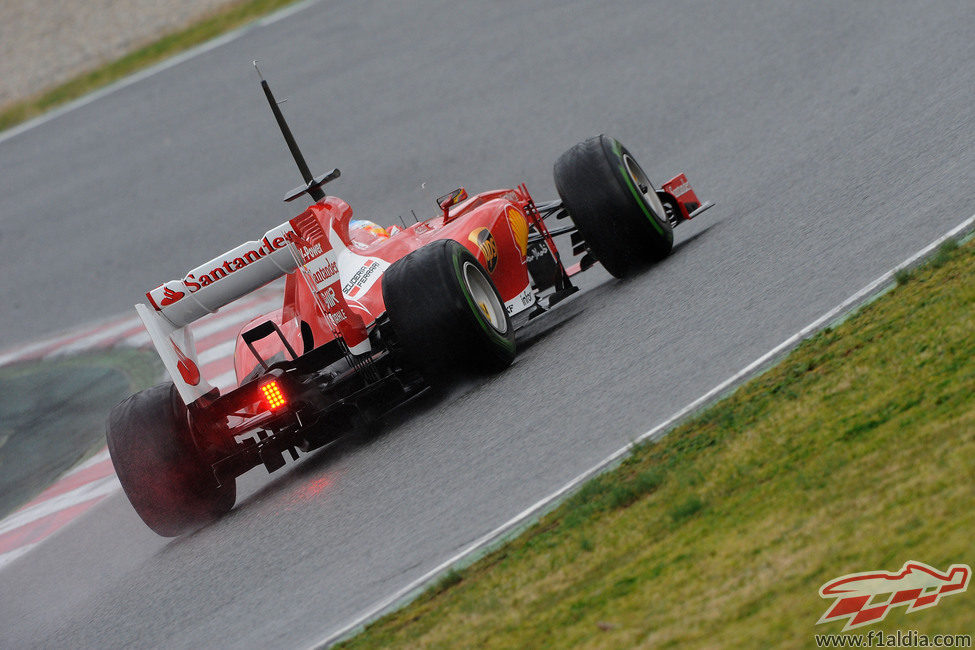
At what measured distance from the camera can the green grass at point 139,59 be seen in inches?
742

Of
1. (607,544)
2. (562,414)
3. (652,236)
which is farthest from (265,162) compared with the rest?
(607,544)

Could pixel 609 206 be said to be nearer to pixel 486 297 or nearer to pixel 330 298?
pixel 486 297

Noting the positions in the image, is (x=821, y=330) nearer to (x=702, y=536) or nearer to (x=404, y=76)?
(x=702, y=536)

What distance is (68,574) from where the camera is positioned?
8078 mm

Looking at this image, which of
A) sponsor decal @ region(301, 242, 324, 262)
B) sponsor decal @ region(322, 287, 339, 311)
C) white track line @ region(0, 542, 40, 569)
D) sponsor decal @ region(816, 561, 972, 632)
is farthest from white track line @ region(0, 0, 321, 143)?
sponsor decal @ region(816, 561, 972, 632)

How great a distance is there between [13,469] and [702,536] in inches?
279

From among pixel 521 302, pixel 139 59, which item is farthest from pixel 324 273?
pixel 139 59

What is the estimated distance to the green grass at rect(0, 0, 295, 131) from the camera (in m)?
18.9

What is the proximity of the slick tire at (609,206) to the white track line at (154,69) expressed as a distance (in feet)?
35.9

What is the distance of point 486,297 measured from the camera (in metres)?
8.00

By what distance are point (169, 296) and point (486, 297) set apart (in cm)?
178

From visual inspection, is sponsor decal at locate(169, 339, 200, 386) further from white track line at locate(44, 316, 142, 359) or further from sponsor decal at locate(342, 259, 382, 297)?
white track line at locate(44, 316, 142, 359)

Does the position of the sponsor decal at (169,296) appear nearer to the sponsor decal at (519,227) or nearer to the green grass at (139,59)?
the sponsor decal at (519,227)

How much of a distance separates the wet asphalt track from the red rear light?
477mm
